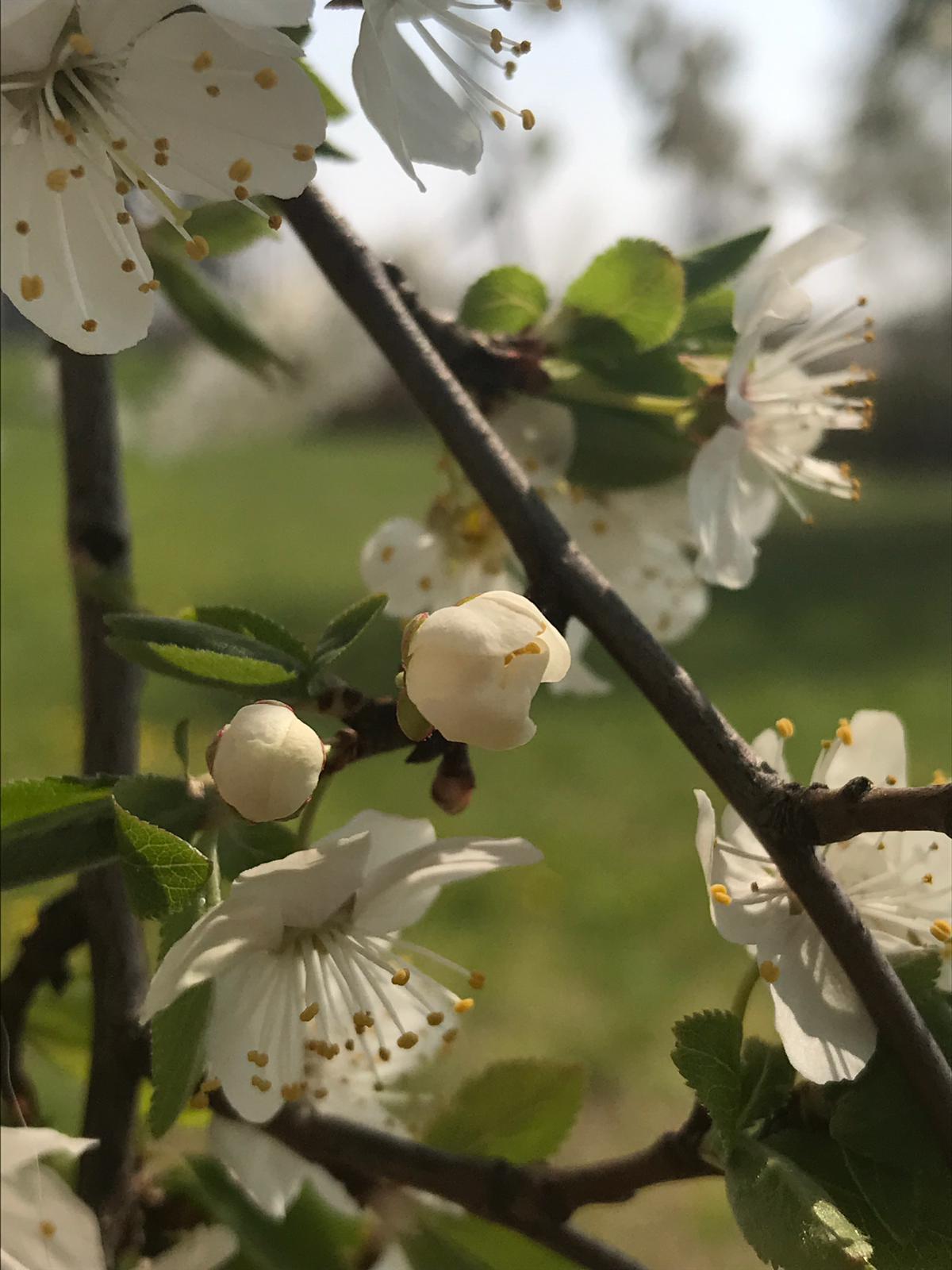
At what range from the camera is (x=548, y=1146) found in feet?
1.47

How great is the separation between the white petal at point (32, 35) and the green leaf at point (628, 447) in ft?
0.84

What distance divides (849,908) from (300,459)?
5.86 m

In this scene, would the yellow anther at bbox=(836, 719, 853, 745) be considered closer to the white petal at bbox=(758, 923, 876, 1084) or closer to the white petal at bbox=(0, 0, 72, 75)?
the white petal at bbox=(758, 923, 876, 1084)

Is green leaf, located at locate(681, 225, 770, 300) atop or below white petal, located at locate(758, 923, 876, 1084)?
atop

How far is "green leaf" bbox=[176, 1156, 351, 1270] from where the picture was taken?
44 centimetres

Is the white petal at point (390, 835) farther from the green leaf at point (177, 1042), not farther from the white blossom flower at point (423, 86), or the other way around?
the white blossom flower at point (423, 86)

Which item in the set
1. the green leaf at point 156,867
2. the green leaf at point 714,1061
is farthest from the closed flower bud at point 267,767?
the green leaf at point 714,1061

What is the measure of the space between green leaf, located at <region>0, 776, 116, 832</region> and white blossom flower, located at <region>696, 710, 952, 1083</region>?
0.51 feet

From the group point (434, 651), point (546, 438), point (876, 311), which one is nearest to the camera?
point (434, 651)

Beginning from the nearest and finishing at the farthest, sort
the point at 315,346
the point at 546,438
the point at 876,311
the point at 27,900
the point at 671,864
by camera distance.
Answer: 1. the point at 546,438
2. the point at 876,311
3. the point at 27,900
4. the point at 671,864
5. the point at 315,346

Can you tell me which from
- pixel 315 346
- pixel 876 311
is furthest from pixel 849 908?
pixel 315 346

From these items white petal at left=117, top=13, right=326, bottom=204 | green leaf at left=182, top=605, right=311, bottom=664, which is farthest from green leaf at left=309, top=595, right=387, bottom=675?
white petal at left=117, top=13, right=326, bottom=204

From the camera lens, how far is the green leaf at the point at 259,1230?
44 centimetres

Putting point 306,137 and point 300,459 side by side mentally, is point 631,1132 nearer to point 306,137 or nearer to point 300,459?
point 306,137
